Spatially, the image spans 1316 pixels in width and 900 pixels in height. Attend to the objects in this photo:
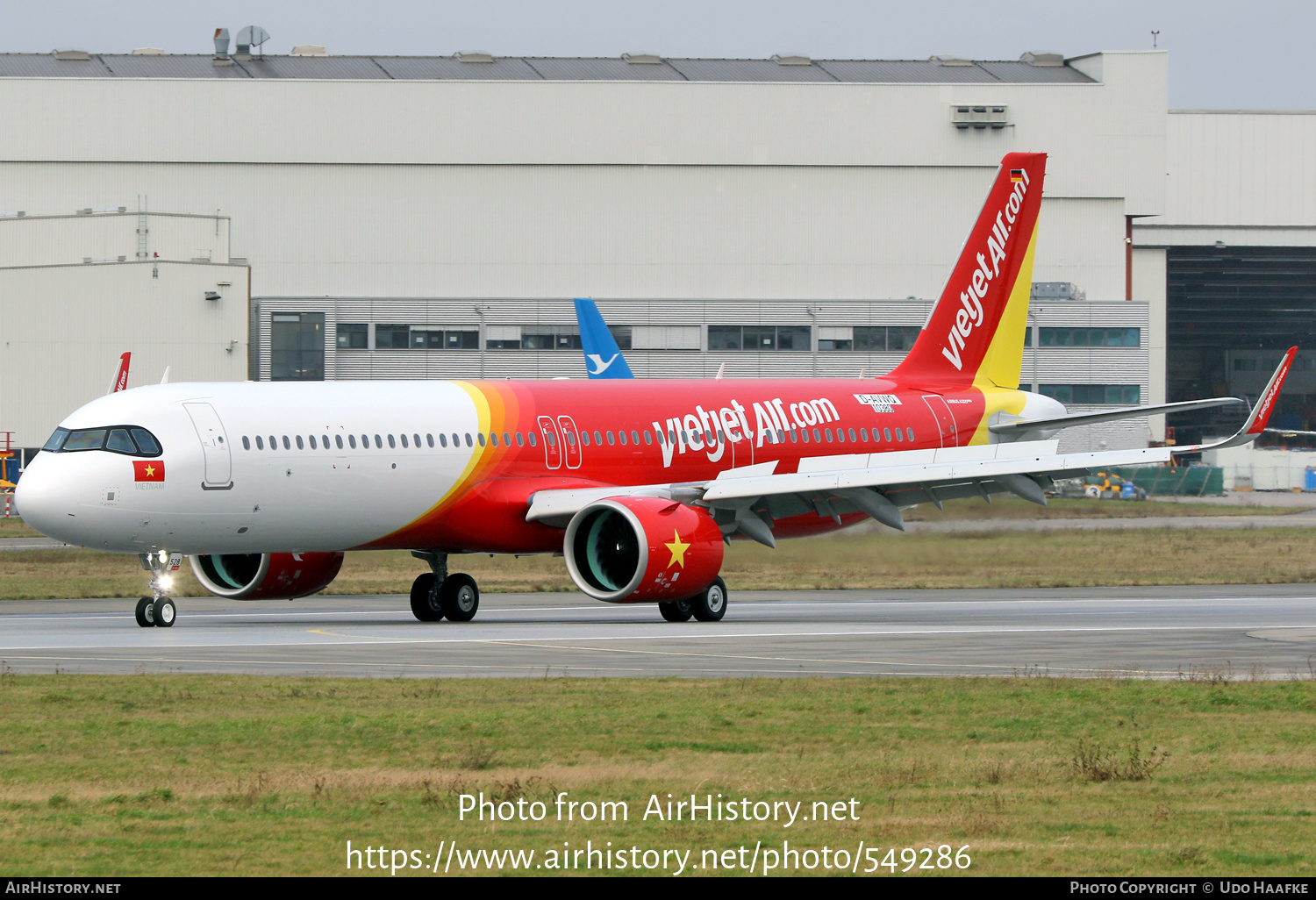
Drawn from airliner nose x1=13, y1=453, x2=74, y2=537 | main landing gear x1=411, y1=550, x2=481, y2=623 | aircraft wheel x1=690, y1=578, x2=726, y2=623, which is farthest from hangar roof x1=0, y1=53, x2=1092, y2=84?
airliner nose x1=13, y1=453, x2=74, y2=537

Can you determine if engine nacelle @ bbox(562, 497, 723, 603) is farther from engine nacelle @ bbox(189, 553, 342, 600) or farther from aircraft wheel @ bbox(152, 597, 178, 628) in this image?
aircraft wheel @ bbox(152, 597, 178, 628)

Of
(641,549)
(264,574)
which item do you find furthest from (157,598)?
(641,549)

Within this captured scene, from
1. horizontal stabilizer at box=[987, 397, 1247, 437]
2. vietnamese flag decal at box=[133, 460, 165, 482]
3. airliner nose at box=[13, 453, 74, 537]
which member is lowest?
airliner nose at box=[13, 453, 74, 537]

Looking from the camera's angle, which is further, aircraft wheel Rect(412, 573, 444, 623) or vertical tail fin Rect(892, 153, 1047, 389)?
vertical tail fin Rect(892, 153, 1047, 389)

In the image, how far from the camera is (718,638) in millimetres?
29578

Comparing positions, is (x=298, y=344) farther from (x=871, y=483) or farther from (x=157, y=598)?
(x=871, y=483)

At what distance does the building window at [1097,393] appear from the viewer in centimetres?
10138

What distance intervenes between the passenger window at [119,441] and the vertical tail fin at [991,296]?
18402 millimetres

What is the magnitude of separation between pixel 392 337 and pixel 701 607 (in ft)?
219

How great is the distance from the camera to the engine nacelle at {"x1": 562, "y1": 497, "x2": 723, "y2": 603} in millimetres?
31516

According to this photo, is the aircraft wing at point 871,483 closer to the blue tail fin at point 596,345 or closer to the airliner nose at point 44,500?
the airliner nose at point 44,500

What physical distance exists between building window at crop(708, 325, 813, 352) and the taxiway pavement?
58771 millimetres

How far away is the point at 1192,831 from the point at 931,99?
318 ft

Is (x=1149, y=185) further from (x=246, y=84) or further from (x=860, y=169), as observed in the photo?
(x=246, y=84)
